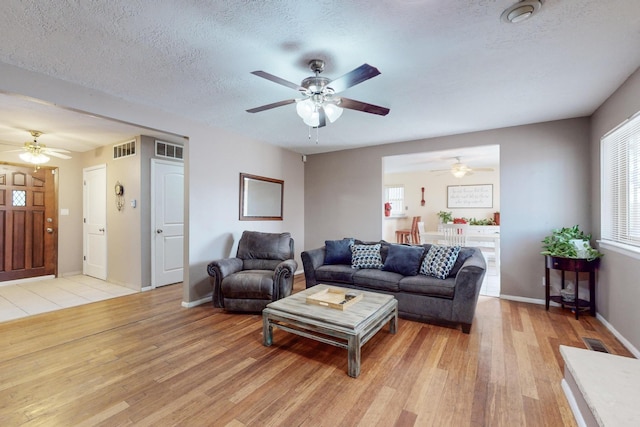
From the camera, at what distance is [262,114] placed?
11.5 feet

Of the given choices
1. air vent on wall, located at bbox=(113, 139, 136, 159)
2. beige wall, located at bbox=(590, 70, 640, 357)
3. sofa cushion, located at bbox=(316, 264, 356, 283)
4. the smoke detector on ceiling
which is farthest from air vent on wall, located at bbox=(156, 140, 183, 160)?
beige wall, located at bbox=(590, 70, 640, 357)

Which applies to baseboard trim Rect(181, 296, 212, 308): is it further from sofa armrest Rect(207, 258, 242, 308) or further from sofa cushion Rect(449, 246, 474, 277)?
sofa cushion Rect(449, 246, 474, 277)

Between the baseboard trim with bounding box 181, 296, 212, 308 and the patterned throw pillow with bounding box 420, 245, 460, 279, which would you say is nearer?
the patterned throw pillow with bounding box 420, 245, 460, 279

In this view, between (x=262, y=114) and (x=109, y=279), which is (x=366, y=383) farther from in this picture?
(x=109, y=279)

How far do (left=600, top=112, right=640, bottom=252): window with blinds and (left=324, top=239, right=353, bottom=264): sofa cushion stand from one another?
2858 millimetres

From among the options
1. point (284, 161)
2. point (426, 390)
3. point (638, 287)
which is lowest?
point (426, 390)

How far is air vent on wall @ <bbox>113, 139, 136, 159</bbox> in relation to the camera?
459 centimetres

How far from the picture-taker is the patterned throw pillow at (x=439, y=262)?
3238mm

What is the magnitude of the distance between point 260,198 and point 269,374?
312 centimetres

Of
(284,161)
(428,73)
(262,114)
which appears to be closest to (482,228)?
(284,161)

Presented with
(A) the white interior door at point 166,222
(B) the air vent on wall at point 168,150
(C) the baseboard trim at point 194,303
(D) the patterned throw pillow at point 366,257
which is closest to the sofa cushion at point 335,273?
(D) the patterned throw pillow at point 366,257

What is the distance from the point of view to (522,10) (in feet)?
5.41

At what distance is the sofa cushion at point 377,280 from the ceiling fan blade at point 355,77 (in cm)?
225

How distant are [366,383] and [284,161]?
411 centimetres
